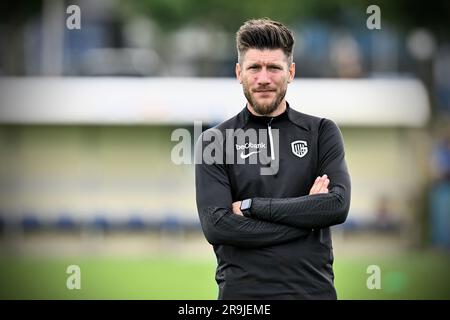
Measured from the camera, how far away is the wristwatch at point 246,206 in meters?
7.07

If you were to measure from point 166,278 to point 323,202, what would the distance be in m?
11.8

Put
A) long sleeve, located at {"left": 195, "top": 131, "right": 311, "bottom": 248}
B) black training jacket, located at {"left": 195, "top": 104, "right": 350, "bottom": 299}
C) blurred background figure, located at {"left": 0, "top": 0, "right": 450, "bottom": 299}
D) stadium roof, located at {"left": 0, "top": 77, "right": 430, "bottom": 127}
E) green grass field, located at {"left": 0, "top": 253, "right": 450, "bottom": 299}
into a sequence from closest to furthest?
black training jacket, located at {"left": 195, "top": 104, "right": 350, "bottom": 299} < long sleeve, located at {"left": 195, "top": 131, "right": 311, "bottom": 248} < green grass field, located at {"left": 0, "top": 253, "right": 450, "bottom": 299} < blurred background figure, located at {"left": 0, "top": 0, "right": 450, "bottom": 299} < stadium roof, located at {"left": 0, "top": 77, "right": 430, "bottom": 127}

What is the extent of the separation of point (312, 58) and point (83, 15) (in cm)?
1280

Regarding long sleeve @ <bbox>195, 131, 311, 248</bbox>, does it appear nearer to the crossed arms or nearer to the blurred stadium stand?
the crossed arms

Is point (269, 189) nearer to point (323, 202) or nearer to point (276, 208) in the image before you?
point (276, 208)

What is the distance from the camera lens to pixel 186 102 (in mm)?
23125

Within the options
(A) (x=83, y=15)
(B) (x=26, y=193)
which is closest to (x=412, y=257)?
(B) (x=26, y=193)

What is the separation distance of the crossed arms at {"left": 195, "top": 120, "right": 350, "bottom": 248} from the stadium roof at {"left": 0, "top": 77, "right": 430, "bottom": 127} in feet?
50.0

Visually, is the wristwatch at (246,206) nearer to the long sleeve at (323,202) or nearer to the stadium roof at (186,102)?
the long sleeve at (323,202)

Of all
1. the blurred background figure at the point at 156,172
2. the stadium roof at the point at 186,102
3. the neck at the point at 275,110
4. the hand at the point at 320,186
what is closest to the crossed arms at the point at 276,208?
the hand at the point at 320,186

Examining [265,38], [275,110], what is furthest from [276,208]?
[265,38]

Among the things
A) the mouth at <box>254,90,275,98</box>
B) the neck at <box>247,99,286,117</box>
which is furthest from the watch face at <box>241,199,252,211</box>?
the mouth at <box>254,90,275,98</box>

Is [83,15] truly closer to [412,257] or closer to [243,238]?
[412,257]

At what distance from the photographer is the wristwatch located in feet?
23.2
